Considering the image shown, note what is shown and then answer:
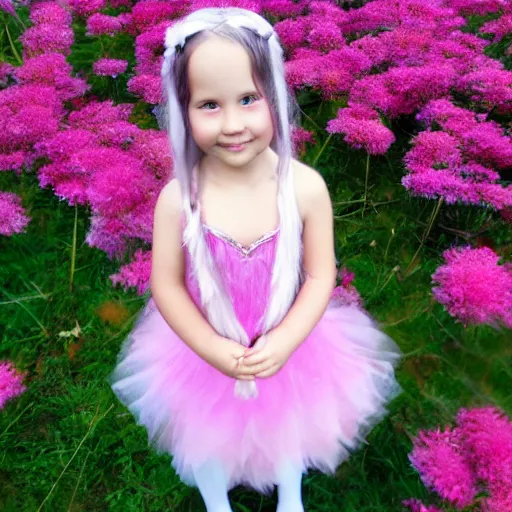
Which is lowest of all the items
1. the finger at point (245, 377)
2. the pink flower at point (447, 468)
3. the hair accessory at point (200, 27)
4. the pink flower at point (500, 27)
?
the pink flower at point (447, 468)

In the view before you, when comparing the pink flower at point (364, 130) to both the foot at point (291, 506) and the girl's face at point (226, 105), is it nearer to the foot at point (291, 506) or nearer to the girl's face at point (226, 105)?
the girl's face at point (226, 105)

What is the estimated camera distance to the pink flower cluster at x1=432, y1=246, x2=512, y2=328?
1104 millimetres

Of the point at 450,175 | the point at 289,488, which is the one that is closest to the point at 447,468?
the point at 289,488

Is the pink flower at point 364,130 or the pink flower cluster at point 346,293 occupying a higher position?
the pink flower at point 364,130

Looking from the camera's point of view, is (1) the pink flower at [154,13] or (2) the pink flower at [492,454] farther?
(1) the pink flower at [154,13]

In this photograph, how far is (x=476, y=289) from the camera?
1.11 metres

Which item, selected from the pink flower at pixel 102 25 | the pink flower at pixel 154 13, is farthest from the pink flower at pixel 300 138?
the pink flower at pixel 102 25

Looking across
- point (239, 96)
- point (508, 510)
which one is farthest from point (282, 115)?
point (508, 510)

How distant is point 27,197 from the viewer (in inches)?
66.9

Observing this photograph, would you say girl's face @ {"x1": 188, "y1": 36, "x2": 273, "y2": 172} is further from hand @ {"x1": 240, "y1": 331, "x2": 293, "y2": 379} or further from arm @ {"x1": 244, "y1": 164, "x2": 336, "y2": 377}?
hand @ {"x1": 240, "y1": 331, "x2": 293, "y2": 379}

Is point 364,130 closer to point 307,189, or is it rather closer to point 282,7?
point 307,189

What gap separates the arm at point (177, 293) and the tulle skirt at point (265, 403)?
0.59 feet

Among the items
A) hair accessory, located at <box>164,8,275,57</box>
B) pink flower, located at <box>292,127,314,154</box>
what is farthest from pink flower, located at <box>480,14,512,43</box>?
hair accessory, located at <box>164,8,275,57</box>

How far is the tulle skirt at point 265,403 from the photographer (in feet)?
3.27
